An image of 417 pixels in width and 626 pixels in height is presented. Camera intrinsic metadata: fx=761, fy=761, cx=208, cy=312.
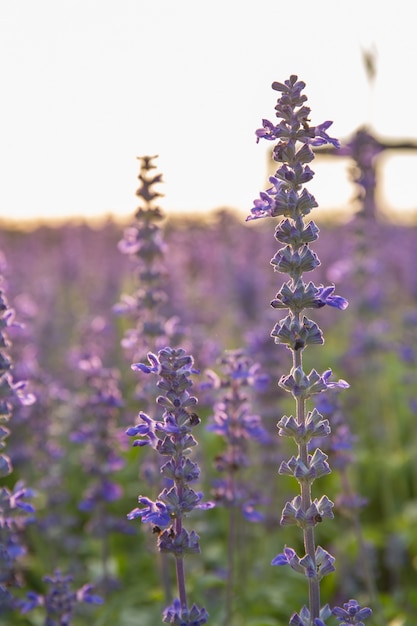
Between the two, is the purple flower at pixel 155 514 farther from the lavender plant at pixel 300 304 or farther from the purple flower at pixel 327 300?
→ the purple flower at pixel 327 300

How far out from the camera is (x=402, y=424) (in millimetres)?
11188

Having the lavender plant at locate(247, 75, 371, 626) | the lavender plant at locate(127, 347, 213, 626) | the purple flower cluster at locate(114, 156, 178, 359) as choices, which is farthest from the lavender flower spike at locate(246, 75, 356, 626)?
the purple flower cluster at locate(114, 156, 178, 359)

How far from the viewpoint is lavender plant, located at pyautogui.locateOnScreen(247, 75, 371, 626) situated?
2830 millimetres

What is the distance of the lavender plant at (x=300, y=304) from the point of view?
2.83m

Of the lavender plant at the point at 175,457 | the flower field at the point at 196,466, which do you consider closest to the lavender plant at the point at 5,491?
the flower field at the point at 196,466

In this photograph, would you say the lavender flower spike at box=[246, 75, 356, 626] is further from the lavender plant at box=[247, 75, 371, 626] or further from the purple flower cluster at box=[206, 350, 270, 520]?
the purple flower cluster at box=[206, 350, 270, 520]

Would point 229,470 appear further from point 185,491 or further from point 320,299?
point 320,299

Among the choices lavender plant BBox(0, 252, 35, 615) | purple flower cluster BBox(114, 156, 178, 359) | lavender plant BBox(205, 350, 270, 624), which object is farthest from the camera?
purple flower cluster BBox(114, 156, 178, 359)

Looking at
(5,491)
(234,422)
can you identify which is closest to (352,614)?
(234,422)

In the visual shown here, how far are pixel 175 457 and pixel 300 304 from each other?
2.48 feet

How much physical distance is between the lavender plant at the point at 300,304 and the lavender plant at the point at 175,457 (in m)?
0.35

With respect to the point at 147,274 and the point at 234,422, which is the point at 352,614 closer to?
the point at 234,422

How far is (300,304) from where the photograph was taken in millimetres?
2830

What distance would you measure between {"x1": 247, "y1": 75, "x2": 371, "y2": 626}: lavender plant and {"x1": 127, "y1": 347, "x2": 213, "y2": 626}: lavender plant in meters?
0.35
